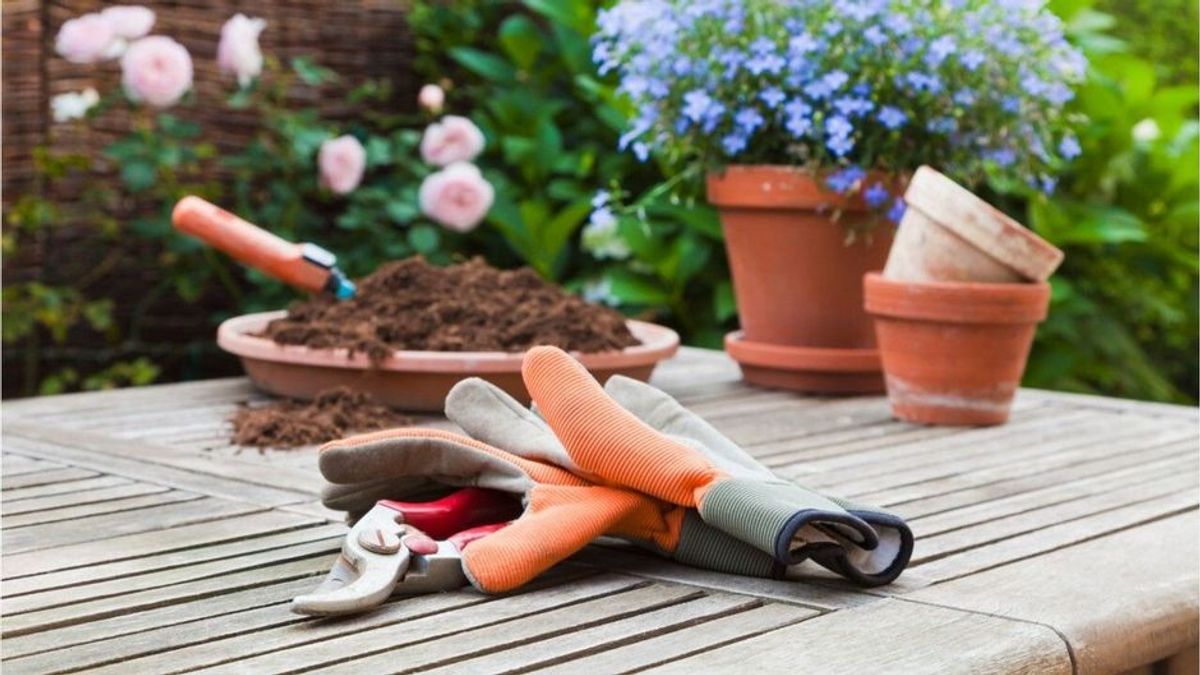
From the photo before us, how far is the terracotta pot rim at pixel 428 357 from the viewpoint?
2.26 m

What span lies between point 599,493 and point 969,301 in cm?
104

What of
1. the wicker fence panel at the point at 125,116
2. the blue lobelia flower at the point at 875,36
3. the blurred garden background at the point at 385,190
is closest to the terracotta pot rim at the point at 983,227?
the blue lobelia flower at the point at 875,36

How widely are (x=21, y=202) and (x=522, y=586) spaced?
2.58 metres

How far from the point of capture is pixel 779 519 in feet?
4.44

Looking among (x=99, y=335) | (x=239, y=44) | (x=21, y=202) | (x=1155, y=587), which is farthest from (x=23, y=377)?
(x=1155, y=587)

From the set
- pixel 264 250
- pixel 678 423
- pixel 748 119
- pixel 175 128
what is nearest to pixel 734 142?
pixel 748 119

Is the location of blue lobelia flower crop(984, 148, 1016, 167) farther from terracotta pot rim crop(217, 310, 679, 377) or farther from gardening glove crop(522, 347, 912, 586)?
gardening glove crop(522, 347, 912, 586)

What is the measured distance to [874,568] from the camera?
1.42 metres

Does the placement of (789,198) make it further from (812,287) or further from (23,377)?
(23,377)

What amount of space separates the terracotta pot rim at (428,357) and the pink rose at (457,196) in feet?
3.80

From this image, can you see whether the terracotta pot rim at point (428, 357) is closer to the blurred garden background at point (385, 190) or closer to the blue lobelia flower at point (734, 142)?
the blue lobelia flower at point (734, 142)

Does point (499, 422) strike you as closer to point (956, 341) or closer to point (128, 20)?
point (956, 341)

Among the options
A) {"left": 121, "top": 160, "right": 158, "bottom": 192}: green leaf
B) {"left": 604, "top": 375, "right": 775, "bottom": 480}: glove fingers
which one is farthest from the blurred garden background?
{"left": 604, "top": 375, "right": 775, "bottom": 480}: glove fingers

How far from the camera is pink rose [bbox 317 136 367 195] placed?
12.3 ft
